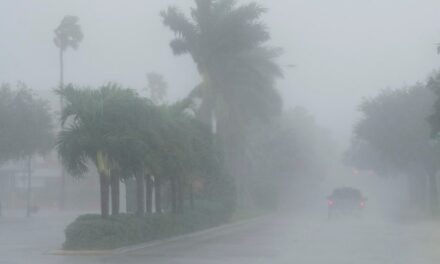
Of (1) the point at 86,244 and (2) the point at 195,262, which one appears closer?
(2) the point at 195,262

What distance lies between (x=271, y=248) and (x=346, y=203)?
25.6 metres

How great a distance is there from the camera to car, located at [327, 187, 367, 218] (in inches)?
2148

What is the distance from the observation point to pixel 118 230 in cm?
3033

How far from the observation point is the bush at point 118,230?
96.9 feet

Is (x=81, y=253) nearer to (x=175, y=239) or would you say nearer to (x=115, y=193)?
(x=115, y=193)

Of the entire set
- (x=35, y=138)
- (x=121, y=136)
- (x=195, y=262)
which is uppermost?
(x=35, y=138)

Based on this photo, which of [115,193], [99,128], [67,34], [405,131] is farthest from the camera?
[67,34]

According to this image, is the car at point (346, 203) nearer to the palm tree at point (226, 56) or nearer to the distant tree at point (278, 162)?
the palm tree at point (226, 56)

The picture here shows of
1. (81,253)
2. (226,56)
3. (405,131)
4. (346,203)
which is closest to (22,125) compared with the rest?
(226,56)

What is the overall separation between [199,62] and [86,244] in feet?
79.9

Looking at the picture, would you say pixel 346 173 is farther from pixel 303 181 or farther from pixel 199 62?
pixel 199 62

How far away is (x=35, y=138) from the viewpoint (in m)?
62.0

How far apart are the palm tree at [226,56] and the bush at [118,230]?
49.7 ft

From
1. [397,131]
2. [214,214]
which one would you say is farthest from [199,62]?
[397,131]
